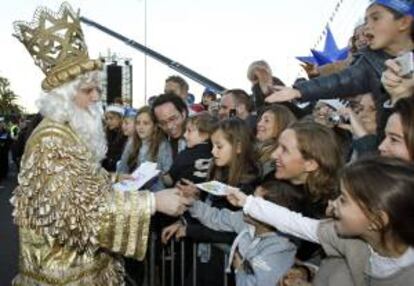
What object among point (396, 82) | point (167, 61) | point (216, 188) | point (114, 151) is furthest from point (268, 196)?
point (167, 61)

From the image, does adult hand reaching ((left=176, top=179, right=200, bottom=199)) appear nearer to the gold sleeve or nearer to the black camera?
the gold sleeve

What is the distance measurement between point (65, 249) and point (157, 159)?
2551mm

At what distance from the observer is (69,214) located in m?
3.25

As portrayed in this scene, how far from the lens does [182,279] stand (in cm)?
450

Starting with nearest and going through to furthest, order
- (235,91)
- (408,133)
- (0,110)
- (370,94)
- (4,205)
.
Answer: (408,133) → (370,94) → (235,91) → (4,205) → (0,110)

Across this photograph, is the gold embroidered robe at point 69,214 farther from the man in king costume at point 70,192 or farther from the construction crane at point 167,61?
the construction crane at point 167,61

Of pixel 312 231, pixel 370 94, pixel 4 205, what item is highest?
pixel 370 94

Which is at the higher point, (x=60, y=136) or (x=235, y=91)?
(x=235, y=91)

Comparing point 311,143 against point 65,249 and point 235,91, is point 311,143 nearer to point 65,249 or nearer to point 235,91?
point 65,249

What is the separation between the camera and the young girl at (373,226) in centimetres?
222

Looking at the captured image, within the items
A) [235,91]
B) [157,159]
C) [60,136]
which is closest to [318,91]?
[60,136]

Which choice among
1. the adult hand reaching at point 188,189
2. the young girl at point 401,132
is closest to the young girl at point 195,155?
the adult hand reaching at point 188,189

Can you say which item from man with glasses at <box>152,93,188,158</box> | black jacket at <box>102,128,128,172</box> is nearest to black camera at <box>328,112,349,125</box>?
man with glasses at <box>152,93,188,158</box>

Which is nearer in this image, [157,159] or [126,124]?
[157,159]
